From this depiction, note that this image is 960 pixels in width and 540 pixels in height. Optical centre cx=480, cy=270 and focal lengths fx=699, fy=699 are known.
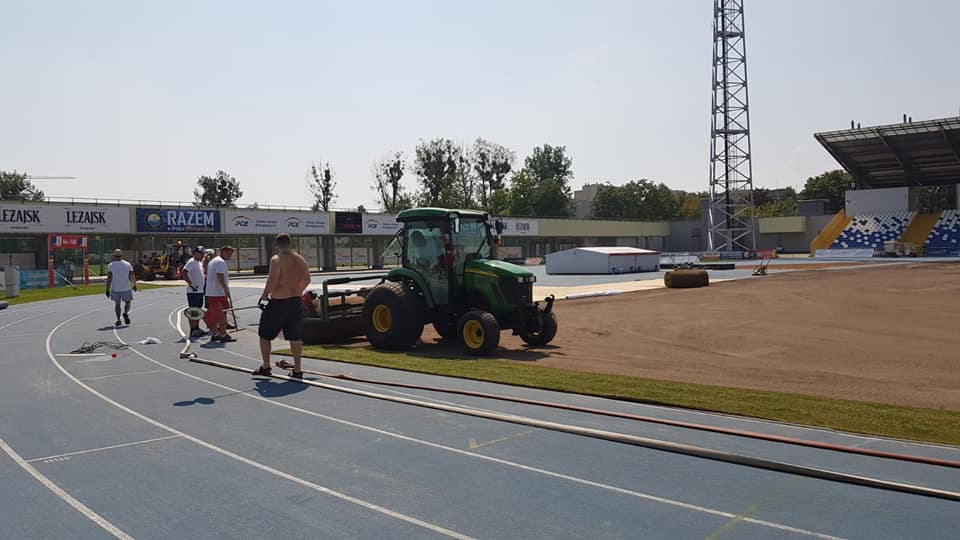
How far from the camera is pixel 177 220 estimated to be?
48.5 m

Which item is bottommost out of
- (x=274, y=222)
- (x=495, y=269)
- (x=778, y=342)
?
(x=778, y=342)

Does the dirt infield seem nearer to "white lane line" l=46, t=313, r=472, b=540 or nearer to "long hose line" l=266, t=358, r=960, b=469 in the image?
"long hose line" l=266, t=358, r=960, b=469

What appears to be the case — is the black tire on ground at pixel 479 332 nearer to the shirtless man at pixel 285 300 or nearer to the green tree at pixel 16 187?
the shirtless man at pixel 285 300

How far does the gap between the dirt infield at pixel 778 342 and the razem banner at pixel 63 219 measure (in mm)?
34363

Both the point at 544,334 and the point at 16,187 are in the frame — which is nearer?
the point at 544,334

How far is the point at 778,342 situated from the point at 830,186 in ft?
348

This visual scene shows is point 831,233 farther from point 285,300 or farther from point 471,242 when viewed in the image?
point 285,300

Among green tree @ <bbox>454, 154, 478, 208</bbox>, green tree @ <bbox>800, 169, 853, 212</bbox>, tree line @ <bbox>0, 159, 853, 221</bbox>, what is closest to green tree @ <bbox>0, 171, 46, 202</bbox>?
tree line @ <bbox>0, 159, 853, 221</bbox>

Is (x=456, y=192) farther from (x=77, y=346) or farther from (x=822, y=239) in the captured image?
(x=77, y=346)

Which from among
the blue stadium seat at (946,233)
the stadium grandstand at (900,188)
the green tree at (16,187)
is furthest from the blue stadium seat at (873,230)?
the green tree at (16,187)

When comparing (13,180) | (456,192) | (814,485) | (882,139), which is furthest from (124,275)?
(13,180)

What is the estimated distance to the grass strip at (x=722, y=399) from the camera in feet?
22.3

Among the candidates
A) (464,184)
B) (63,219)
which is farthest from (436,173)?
(63,219)

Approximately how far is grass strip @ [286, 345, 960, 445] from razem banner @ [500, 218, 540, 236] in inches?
2328
